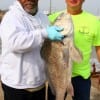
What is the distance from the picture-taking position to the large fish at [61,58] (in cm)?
322

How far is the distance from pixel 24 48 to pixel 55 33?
0.95ft

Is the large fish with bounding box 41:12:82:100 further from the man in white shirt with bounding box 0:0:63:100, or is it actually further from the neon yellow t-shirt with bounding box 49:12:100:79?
the neon yellow t-shirt with bounding box 49:12:100:79

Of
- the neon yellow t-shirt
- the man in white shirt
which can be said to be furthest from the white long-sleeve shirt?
the neon yellow t-shirt

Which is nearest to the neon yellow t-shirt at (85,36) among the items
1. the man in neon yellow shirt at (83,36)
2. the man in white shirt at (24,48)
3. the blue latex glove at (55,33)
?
the man in neon yellow shirt at (83,36)

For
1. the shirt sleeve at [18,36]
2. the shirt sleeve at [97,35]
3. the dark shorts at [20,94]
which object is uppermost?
the shirt sleeve at [18,36]

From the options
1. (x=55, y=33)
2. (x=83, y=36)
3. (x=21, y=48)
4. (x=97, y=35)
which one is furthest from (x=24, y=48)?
(x=97, y=35)

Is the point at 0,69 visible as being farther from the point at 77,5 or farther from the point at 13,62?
the point at 77,5

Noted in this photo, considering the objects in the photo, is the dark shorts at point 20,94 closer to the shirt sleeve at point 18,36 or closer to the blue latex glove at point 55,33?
the shirt sleeve at point 18,36

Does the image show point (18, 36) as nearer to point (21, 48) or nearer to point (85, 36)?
point (21, 48)

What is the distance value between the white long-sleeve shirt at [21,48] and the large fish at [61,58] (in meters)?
0.09

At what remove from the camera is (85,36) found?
3988 mm

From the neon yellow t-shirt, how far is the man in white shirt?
0.60 meters

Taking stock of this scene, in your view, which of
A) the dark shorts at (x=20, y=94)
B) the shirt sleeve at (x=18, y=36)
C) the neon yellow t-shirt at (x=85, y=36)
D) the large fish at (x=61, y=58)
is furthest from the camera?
the neon yellow t-shirt at (x=85, y=36)

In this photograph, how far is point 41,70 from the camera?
338cm
